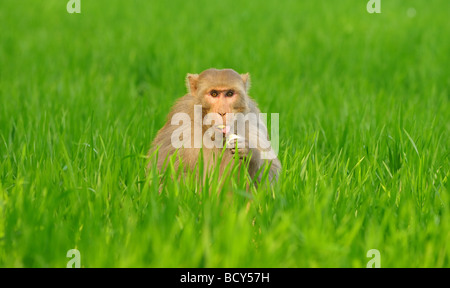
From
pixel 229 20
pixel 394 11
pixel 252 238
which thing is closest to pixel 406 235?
pixel 252 238

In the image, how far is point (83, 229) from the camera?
2.73 metres

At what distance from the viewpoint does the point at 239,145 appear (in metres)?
3.43

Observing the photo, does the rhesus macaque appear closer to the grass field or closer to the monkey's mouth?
the monkey's mouth

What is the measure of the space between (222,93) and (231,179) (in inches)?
22.2

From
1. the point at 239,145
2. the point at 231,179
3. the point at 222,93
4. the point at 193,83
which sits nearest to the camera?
the point at 231,179

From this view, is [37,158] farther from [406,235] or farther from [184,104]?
[406,235]

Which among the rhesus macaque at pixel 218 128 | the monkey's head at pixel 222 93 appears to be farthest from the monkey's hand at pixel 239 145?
the monkey's head at pixel 222 93

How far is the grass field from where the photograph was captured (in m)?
2.57

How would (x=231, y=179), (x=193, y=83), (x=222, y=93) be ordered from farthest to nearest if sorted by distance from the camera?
(x=193, y=83)
(x=222, y=93)
(x=231, y=179)

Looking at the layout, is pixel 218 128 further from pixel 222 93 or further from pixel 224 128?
pixel 222 93

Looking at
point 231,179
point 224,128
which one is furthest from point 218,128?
point 231,179

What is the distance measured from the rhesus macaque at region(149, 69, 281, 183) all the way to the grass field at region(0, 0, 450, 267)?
20 centimetres

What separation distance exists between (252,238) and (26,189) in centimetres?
117

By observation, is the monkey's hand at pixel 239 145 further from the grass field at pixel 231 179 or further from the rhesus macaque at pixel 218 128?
the grass field at pixel 231 179
